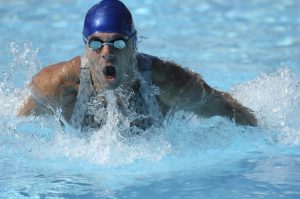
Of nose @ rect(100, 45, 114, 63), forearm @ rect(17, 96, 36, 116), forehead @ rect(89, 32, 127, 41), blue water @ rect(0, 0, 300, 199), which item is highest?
forehead @ rect(89, 32, 127, 41)

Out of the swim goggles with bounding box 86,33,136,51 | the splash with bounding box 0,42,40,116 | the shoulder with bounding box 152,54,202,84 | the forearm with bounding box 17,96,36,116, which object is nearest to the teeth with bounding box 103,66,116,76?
the swim goggles with bounding box 86,33,136,51

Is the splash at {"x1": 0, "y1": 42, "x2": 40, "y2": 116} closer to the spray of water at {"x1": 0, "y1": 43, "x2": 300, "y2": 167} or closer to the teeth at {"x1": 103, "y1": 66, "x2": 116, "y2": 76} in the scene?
the spray of water at {"x1": 0, "y1": 43, "x2": 300, "y2": 167}

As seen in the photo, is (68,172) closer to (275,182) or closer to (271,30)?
(275,182)

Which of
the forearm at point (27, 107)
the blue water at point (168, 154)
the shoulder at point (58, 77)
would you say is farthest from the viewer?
the forearm at point (27, 107)

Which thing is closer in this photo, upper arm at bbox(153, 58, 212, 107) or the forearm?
upper arm at bbox(153, 58, 212, 107)

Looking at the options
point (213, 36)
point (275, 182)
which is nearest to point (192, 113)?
point (275, 182)

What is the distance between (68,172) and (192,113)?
0.85m

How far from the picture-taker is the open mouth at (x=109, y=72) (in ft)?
9.29

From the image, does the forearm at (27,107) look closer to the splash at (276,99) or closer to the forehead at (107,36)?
the forehead at (107,36)

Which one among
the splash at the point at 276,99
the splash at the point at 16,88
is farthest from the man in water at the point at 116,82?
the splash at the point at 276,99

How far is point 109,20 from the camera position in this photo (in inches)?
115

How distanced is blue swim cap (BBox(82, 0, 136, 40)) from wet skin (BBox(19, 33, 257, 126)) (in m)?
0.04

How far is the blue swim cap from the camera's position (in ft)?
9.62

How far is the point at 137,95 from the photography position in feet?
10.4
